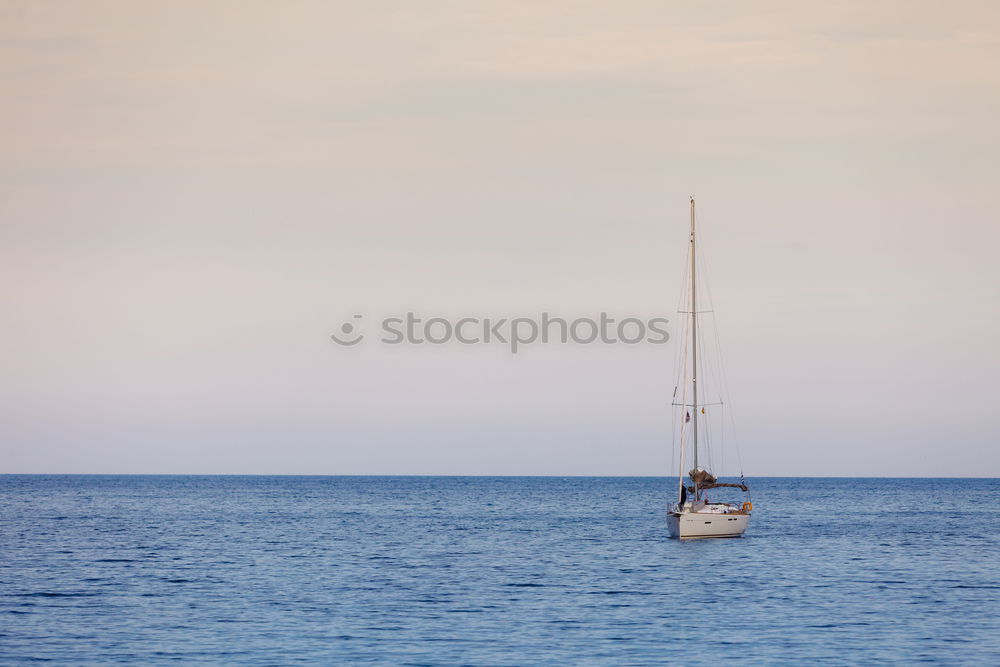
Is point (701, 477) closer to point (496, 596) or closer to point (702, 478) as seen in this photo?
point (702, 478)

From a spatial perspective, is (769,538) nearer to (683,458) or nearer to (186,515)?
(683,458)

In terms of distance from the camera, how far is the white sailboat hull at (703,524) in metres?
75.6

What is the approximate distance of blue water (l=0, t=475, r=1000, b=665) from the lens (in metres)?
40.3

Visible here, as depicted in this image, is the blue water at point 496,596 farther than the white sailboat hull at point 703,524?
No

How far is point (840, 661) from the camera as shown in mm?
38156

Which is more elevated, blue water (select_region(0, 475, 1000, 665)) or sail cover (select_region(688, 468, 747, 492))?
sail cover (select_region(688, 468, 747, 492))

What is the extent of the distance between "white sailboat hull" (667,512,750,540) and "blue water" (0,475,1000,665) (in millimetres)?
1133

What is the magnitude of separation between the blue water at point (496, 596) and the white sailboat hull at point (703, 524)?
1133mm

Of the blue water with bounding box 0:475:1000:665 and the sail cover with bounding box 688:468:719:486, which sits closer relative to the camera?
the blue water with bounding box 0:475:1000:665

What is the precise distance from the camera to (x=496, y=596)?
174ft

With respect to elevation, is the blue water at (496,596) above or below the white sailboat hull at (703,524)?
below

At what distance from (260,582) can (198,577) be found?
13.6ft

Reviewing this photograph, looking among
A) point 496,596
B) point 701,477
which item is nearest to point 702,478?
point 701,477

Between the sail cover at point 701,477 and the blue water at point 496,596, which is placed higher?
the sail cover at point 701,477
